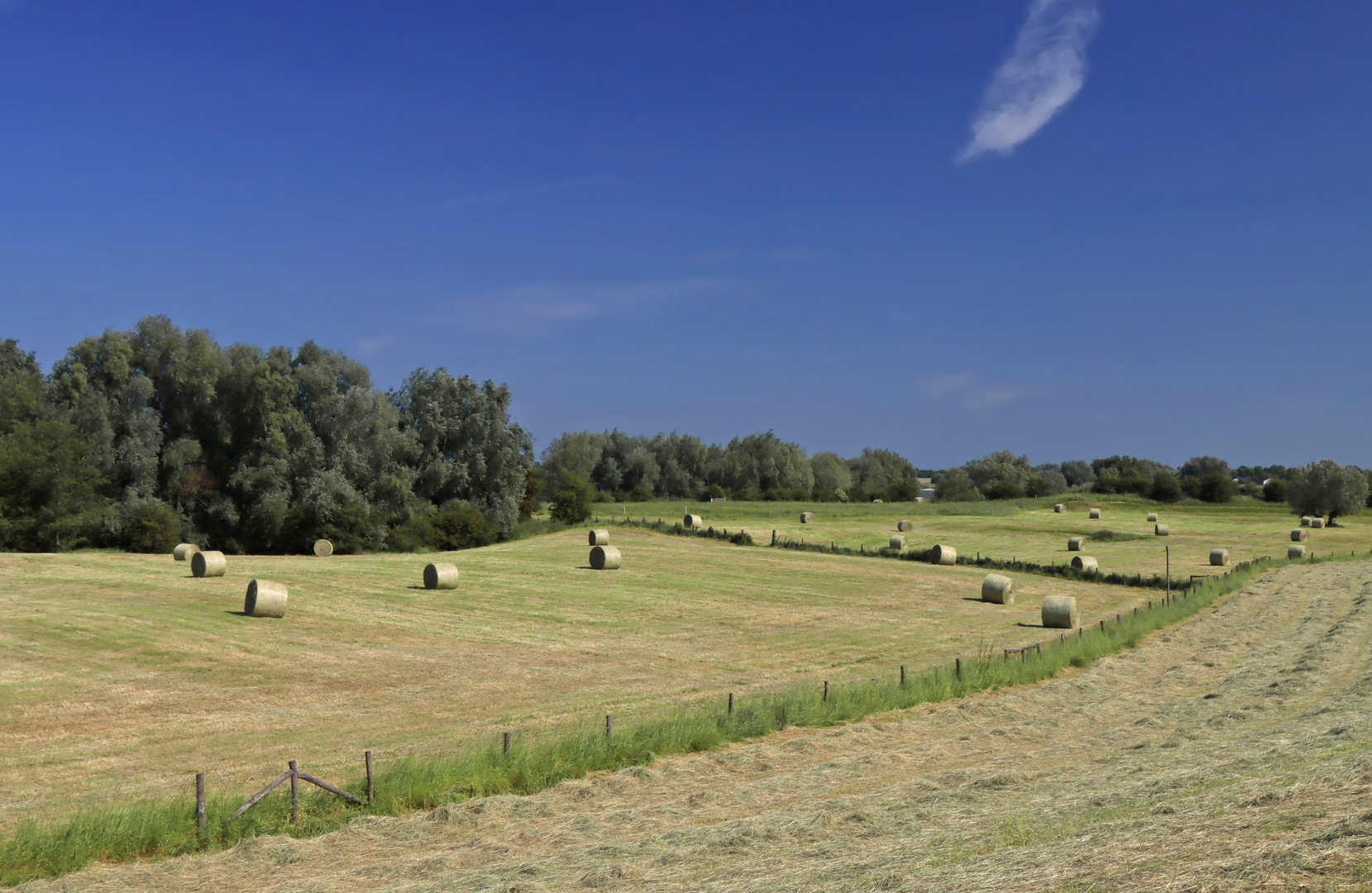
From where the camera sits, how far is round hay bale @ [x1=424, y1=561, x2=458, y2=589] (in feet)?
136

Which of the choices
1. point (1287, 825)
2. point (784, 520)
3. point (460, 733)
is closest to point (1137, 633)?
point (460, 733)

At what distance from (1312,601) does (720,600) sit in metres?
26.2

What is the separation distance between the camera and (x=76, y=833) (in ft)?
39.8

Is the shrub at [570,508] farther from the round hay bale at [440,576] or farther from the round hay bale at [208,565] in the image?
the round hay bale at [208,565]

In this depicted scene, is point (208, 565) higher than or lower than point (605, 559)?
higher

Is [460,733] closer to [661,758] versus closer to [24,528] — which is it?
[661,758]

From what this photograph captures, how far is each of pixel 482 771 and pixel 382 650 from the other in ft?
48.9

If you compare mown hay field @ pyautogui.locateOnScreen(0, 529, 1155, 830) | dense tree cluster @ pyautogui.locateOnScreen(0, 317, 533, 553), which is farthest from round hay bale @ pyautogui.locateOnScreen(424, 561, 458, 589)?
dense tree cluster @ pyautogui.locateOnScreen(0, 317, 533, 553)

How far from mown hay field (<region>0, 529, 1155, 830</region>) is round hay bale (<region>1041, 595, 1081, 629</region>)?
99 centimetres

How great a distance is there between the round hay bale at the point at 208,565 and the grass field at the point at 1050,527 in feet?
128

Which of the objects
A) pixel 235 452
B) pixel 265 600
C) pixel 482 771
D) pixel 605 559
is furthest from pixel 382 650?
pixel 235 452

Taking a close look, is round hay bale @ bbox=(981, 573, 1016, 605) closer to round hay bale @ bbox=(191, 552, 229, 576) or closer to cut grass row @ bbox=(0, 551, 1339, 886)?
cut grass row @ bbox=(0, 551, 1339, 886)

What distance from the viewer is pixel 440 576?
136 feet

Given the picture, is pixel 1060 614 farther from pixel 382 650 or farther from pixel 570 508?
pixel 570 508
